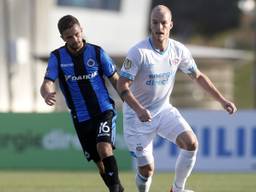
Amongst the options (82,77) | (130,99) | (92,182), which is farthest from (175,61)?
(92,182)

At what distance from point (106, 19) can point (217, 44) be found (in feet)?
113

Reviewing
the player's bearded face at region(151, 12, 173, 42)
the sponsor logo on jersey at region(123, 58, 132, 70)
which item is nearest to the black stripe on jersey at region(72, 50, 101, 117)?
the sponsor logo on jersey at region(123, 58, 132, 70)

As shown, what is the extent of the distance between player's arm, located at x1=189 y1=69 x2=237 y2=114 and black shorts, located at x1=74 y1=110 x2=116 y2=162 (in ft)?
3.62

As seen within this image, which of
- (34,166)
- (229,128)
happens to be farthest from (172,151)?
(34,166)

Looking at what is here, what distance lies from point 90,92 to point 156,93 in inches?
30.1

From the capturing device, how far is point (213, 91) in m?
12.2

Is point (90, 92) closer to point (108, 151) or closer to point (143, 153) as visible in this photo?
point (108, 151)

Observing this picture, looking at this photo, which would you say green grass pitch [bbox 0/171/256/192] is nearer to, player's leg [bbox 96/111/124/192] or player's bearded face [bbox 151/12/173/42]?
player's leg [bbox 96/111/124/192]

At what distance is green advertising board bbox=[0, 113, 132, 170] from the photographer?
71.8 ft

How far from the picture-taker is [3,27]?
39.3 meters

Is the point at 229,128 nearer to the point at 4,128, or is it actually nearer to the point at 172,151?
the point at 172,151

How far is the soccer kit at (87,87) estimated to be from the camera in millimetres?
11867

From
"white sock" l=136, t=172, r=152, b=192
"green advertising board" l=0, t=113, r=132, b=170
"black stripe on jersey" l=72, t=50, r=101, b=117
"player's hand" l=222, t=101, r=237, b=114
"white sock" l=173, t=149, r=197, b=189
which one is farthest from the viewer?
"green advertising board" l=0, t=113, r=132, b=170

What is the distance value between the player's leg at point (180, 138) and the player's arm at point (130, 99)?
0.61 m
